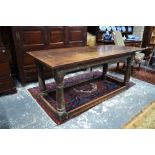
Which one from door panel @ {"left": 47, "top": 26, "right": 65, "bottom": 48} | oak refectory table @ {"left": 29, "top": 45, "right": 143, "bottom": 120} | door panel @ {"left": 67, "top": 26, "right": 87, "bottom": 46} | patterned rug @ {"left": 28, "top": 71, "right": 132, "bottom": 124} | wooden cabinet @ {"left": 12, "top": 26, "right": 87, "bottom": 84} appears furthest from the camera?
door panel @ {"left": 67, "top": 26, "right": 87, "bottom": 46}

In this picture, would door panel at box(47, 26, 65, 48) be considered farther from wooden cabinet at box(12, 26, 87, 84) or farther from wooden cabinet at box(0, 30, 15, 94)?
wooden cabinet at box(0, 30, 15, 94)

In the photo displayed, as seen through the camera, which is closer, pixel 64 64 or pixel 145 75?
pixel 64 64

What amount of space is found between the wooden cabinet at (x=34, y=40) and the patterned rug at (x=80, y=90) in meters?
0.38

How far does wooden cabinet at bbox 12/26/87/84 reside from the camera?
2.65 metres

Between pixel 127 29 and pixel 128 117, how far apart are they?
12.4 ft

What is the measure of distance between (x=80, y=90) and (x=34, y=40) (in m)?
1.27

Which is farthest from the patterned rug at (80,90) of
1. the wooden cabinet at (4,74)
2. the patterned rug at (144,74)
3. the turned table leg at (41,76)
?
the patterned rug at (144,74)

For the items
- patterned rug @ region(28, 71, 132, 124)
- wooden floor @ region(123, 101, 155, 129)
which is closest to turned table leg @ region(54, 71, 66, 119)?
patterned rug @ region(28, 71, 132, 124)

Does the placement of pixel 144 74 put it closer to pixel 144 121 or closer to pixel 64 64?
pixel 144 121

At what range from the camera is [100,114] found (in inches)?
83.0

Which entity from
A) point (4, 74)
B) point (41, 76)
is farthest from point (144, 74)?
point (4, 74)

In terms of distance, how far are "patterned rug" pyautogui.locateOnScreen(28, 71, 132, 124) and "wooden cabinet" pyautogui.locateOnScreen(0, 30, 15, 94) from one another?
374mm

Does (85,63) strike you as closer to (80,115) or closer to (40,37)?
(80,115)

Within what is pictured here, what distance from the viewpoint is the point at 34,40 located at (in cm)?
279
